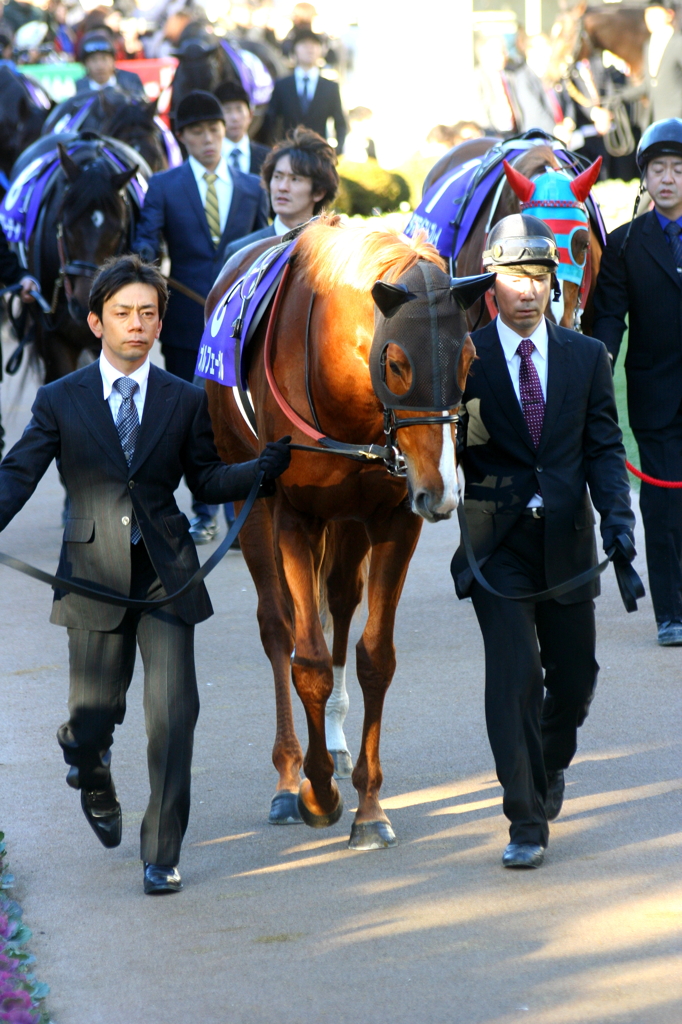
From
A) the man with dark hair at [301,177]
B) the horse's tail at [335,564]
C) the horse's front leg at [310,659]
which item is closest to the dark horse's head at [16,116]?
the man with dark hair at [301,177]

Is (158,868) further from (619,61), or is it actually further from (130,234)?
(619,61)

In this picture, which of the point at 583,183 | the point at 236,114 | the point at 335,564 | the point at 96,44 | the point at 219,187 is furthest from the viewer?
the point at 96,44

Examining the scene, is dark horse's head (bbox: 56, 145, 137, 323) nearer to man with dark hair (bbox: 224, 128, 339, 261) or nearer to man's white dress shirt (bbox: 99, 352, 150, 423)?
man with dark hair (bbox: 224, 128, 339, 261)

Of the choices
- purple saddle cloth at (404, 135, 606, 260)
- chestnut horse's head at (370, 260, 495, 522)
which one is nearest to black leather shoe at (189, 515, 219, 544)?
purple saddle cloth at (404, 135, 606, 260)

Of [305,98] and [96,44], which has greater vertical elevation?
[96,44]

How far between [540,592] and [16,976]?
6.19 feet

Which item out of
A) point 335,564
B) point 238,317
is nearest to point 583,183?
point 238,317

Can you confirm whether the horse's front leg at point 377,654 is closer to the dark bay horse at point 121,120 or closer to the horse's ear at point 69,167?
the horse's ear at point 69,167

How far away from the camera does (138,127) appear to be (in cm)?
1151

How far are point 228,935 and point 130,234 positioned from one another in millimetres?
5864

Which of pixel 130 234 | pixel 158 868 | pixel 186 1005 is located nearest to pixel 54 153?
pixel 130 234

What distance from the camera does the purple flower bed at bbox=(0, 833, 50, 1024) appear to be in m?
3.43

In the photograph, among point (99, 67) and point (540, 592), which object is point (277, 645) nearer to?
point (540, 592)

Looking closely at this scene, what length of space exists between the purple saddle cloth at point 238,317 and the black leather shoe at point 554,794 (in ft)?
5.70
